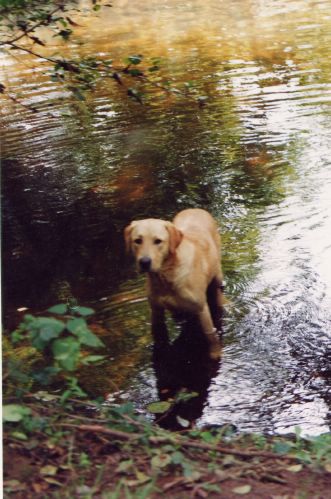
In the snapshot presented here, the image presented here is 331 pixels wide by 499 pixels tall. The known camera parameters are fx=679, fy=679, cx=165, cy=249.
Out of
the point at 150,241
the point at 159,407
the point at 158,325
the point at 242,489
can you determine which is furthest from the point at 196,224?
the point at 242,489

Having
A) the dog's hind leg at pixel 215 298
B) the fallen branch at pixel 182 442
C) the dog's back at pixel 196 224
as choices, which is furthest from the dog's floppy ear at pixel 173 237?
the fallen branch at pixel 182 442

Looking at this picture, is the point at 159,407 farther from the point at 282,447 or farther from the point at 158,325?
the point at 282,447

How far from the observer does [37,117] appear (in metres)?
14.2

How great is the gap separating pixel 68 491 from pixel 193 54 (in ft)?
52.6

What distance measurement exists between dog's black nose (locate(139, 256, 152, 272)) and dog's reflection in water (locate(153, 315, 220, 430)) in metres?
1.02

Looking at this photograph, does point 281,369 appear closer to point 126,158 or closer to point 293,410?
point 293,410

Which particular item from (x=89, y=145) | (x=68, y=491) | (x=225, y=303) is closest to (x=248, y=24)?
(x=89, y=145)

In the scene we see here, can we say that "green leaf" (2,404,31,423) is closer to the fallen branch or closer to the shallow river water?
the fallen branch

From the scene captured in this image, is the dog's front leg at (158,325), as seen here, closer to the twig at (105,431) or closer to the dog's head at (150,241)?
the dog's head at (150,241)

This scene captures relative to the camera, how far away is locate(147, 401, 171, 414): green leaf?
5.45 metres

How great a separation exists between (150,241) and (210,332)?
121 cm

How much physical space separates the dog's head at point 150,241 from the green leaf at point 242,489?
2.10 metres

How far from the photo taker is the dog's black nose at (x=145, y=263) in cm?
540

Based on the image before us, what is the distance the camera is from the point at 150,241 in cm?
544
